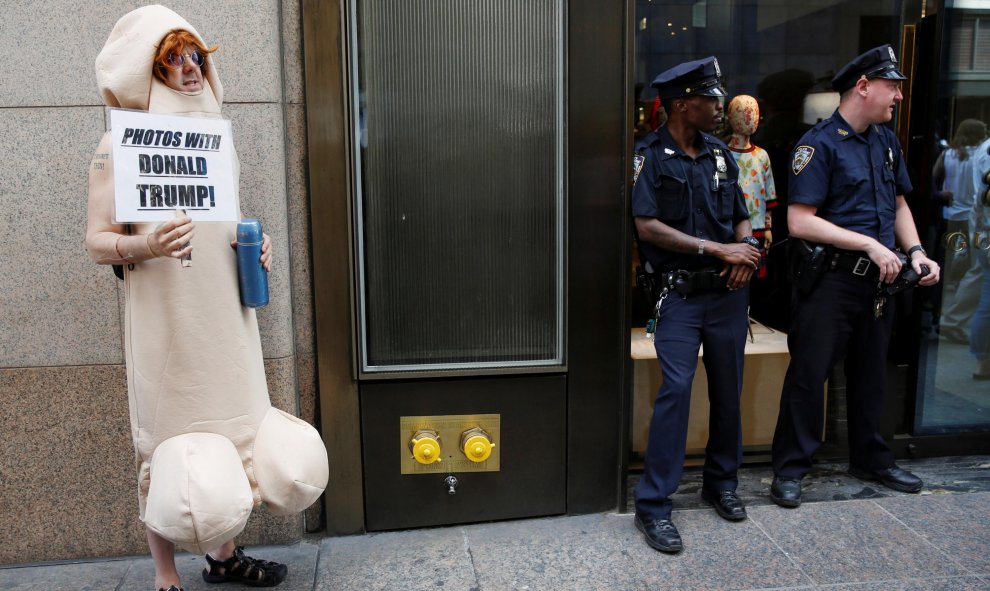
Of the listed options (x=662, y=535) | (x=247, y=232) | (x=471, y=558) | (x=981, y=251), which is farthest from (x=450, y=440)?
(x=981, y=251)

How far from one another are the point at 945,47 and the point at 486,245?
285 centimetres

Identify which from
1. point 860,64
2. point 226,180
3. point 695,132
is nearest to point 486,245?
point 695,132

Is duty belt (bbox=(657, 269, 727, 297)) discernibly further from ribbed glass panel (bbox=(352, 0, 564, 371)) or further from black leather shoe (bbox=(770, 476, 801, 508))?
black leather shoe (bbox=(770, 476, 801, 508))

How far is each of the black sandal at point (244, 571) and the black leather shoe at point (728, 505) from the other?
2.08m

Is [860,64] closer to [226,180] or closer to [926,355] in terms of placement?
[926,355]

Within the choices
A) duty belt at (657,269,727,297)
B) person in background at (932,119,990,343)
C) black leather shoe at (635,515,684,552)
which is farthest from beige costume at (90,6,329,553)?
person in background at (932,119,990,343)

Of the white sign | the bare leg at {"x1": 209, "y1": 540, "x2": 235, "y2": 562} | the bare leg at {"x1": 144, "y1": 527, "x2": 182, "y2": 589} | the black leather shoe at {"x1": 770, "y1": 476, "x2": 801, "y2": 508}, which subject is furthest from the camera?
the black leather shoe at {"x1": 770, "y1": 476, "x2": 801, "y2": 508}

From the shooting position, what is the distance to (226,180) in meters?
2.83

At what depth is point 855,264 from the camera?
13.1 feet

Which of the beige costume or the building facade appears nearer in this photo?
the beige costume

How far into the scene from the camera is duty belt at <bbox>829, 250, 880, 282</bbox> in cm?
397

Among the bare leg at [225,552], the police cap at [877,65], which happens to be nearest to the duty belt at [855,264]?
the police cap at [877,65]

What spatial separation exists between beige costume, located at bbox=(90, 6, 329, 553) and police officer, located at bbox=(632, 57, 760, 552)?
1619 mm

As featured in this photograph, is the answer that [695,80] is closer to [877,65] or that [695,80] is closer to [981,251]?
[877,65]
